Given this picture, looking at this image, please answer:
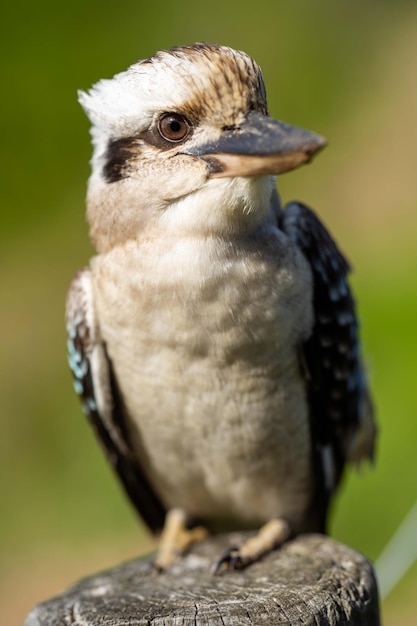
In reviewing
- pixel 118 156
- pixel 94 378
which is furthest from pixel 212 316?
pixel 94 378

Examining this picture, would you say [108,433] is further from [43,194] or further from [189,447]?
[43,194]

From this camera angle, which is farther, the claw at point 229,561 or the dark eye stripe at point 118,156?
the claw at point 229,561

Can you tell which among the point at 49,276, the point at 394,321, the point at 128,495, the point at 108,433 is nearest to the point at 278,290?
the point at 108,433

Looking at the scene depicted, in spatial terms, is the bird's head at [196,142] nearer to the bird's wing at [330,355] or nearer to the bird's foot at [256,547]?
the bird's wing at [330,355]

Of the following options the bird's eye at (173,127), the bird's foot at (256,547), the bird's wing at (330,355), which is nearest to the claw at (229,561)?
the bird's foot at (256,547)

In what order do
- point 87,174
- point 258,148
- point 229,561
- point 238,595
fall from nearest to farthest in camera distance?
point 258,148 → point 238,595 → point 229,561 → point 87,174

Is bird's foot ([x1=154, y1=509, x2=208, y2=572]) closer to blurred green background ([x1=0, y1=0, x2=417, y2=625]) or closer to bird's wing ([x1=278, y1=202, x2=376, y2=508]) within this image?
bird's wing ([x1=278, y1=202, x2=376, y2=508])

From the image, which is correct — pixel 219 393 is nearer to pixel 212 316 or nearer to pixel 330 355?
pixel 212 316
